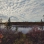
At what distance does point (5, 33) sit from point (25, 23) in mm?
895

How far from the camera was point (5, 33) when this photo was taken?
459 cm

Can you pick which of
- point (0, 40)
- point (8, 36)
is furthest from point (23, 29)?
point (0, 40)

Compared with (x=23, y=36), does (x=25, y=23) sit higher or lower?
higher

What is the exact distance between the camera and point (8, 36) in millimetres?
4484

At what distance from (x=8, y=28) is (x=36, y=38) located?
1.20 m

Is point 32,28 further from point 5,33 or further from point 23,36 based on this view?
point 5,33

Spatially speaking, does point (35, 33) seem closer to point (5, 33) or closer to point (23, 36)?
point (23, 36)

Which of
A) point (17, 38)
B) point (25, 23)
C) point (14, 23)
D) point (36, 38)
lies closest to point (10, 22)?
point (14, 23)

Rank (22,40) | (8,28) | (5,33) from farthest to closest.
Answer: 1. (8,28)
2. (5,33)
3. (22,40)

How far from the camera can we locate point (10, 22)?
200 inches

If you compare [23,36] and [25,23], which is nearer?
[23,36]

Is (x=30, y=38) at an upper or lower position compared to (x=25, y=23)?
lower

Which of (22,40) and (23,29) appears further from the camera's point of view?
(23,29)

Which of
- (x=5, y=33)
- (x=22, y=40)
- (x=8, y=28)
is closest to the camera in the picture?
(x=22, y=40)
